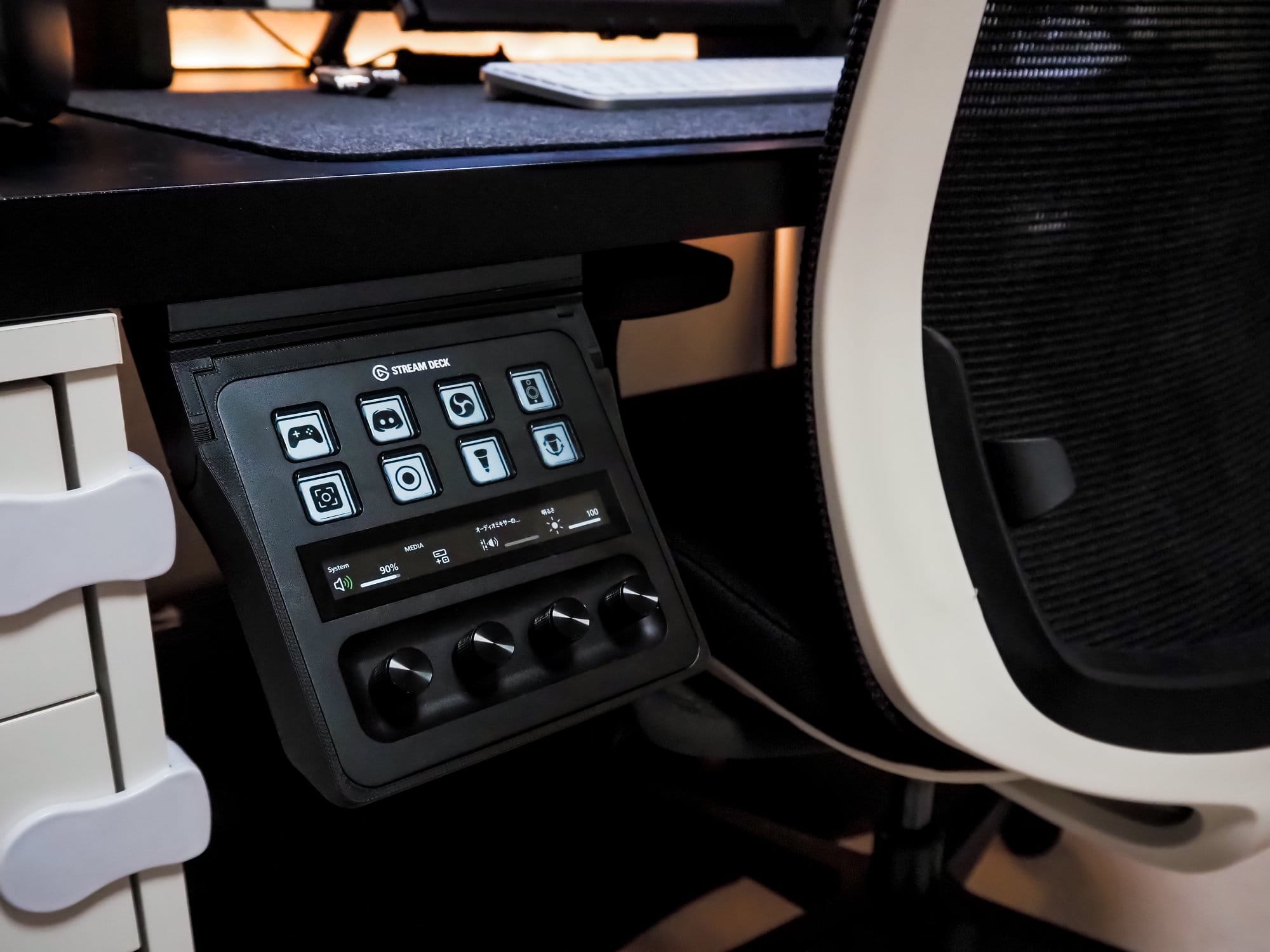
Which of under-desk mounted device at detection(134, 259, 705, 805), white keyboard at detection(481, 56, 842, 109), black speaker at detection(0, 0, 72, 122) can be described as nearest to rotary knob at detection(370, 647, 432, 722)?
under-desk mounted device at detection(134, 259, 705, 805)

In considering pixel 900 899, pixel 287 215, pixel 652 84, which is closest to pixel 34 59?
pixel 287 215

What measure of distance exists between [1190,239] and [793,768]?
2.79ft

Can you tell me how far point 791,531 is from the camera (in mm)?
632

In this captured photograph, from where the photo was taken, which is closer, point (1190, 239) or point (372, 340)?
point (372, 340)

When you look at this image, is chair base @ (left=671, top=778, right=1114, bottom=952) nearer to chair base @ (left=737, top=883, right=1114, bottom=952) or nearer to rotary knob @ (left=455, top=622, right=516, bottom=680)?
chair base @ (left=737, top=883, right=1114, bottom=952)

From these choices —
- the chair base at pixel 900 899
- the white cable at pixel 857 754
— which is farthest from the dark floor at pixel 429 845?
the white cable at pixel 857 754

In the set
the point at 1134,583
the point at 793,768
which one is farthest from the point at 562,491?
the point at 793,768

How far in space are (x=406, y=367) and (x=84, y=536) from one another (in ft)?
0.46

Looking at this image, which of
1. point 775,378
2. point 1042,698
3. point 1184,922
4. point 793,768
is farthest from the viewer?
point 793,768

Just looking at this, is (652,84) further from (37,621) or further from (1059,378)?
(37,621)

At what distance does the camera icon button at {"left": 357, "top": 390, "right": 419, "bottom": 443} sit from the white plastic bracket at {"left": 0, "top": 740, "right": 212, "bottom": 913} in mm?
143

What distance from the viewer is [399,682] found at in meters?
0.40

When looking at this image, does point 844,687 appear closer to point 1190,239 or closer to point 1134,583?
point 1134,583

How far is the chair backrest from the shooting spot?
436 millimetres
